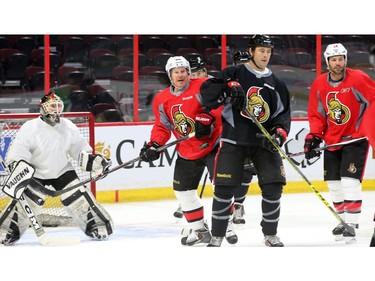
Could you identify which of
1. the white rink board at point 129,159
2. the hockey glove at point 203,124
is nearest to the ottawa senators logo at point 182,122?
the hockey glove at point 203,124

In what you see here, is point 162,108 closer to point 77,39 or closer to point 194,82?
point 194,82

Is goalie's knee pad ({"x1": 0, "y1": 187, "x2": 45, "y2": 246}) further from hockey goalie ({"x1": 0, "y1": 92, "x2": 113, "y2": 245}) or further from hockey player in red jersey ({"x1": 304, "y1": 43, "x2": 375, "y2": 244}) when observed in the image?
hockey player in red jersey ({"x1": 304, "y1": 43, "x2": 375, "y2": 244})

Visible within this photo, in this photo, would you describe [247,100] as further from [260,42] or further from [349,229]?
[349,229]

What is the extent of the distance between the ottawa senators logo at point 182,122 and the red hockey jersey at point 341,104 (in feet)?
2.32

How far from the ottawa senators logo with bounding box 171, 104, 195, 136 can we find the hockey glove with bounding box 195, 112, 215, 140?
142 mm

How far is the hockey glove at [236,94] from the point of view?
4.89 m

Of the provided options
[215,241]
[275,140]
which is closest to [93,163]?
[215,241]

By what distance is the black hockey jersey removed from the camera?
5.00m

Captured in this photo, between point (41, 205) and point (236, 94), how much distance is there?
1.51 metres

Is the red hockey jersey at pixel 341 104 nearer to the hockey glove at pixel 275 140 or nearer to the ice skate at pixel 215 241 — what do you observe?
the hockey glove at pixel 275 140

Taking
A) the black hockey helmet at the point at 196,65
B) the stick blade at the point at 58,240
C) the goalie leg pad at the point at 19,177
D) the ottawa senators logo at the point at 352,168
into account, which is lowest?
the stick blade at the point at 58,240

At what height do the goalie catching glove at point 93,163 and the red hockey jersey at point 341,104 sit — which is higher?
the red hockey jersey at point 341,104
